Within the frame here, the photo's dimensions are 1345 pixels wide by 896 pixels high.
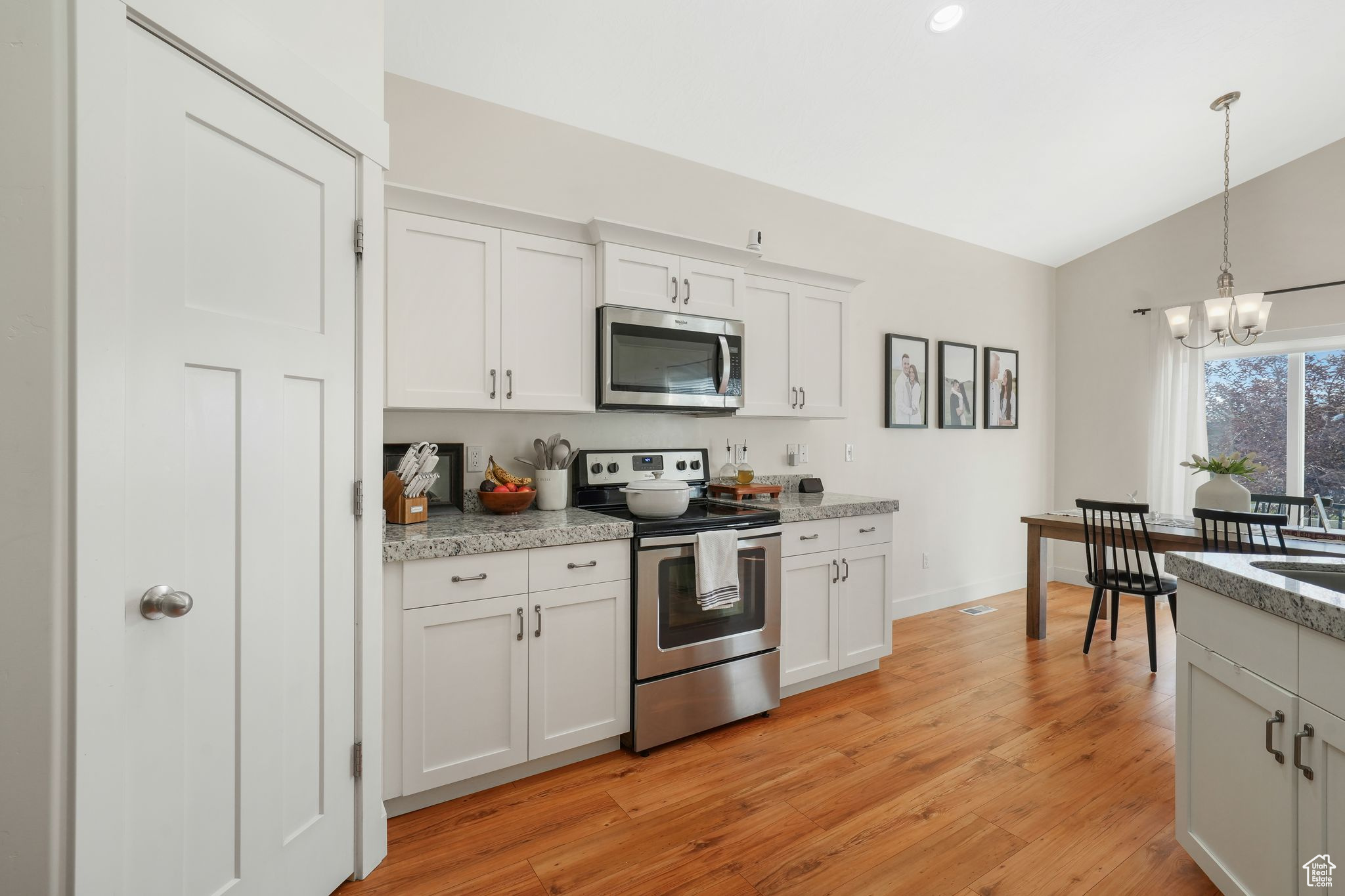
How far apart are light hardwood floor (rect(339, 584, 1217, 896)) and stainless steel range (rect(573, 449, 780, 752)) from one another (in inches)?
5.6

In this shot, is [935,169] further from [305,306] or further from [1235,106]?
[305,306]

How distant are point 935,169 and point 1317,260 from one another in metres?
2.62

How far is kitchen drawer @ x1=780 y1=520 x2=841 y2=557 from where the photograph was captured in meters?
2.92

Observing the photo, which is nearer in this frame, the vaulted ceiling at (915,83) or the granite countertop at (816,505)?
the vaulted ceiling at (915,83)

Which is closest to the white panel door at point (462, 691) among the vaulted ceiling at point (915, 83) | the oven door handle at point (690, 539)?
the oven door handle at point (690, 539)

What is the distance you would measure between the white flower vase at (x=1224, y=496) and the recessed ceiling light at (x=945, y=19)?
2.60 metres

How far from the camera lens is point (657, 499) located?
259 cm

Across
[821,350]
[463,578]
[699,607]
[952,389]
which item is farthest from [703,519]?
[952,389]

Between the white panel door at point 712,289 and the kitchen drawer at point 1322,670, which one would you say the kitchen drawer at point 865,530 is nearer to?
the white panel door at point 712,289

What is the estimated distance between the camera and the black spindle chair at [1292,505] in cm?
372

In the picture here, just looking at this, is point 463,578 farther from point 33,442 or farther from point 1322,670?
point 1322,670

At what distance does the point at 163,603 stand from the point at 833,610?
2673 mm

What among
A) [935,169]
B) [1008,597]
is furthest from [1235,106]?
[1008,597]

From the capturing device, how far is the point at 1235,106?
354 cm
